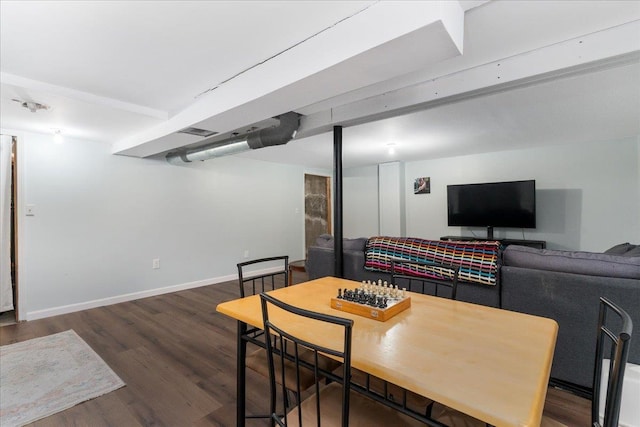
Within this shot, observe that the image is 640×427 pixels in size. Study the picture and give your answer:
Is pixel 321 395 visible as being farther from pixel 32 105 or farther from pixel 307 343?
pixel 32 105

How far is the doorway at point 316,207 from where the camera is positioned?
254 inches

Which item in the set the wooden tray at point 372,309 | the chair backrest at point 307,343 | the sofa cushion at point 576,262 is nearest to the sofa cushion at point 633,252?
the sofa cushion at point 576,262

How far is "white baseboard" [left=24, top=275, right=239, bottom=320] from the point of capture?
3386mm

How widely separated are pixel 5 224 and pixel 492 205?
6477 millimetres

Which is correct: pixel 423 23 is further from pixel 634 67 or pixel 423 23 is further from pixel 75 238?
pixel 75 238

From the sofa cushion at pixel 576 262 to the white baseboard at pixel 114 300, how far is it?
4.10 metres

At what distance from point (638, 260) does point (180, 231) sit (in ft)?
15.8

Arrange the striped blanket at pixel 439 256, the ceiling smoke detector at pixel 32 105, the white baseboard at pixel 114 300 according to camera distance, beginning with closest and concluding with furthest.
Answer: the striped blanket at pixel 439 256
the ceiling smoke detector at pixel 32 105
the white baseboard at pixel 114 300

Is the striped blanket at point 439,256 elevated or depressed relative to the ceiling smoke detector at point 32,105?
depressed

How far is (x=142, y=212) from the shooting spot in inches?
163

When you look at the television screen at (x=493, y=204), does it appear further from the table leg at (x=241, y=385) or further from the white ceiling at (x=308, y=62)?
the table leg at (x=241, y=385)

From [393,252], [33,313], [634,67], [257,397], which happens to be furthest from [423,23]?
[33,313]

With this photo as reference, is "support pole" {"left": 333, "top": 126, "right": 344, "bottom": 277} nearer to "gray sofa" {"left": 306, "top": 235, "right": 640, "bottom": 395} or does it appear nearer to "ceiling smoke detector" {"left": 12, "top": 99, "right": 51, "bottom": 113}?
"gray sofa" {"left": 306, "top": 235, "right": 640, "bottom": 395}

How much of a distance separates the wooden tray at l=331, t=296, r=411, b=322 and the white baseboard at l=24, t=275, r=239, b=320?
3690 mm
